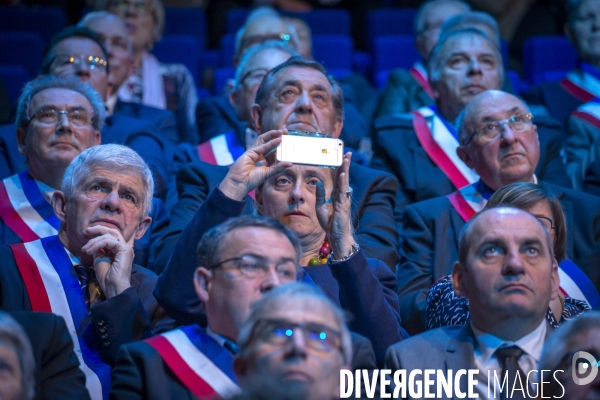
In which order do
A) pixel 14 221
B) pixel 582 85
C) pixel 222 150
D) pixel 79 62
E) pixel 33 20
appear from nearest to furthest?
pixel 14 221 → pixel 222 150 → pixel 79 62 → pixel 582 85 → pixel 33 20

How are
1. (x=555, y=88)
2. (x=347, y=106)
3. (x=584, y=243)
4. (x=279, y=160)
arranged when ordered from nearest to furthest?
1. (x=279, y=160)
2. (x=584, y=243)
3. (x=347, y=106)
4. (x=555, y=88)

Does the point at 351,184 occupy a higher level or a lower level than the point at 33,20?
lower

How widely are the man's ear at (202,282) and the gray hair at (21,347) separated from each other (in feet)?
1.39

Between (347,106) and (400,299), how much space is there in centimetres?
164

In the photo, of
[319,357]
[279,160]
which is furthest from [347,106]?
[319,357]

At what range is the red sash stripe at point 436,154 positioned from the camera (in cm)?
376

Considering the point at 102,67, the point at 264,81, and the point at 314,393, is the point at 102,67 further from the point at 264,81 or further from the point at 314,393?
the point at 314,393

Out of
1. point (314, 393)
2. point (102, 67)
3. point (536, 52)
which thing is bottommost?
point (314, 393)

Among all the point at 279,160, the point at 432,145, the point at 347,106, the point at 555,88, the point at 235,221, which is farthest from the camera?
the point at 555,88

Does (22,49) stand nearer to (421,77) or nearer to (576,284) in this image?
(421,77)

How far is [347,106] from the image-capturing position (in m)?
4.52

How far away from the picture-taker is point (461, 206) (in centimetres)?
333

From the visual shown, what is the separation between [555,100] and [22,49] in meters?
2.98

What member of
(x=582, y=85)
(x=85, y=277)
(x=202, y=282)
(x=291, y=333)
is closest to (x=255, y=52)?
(x=85, y=277)
